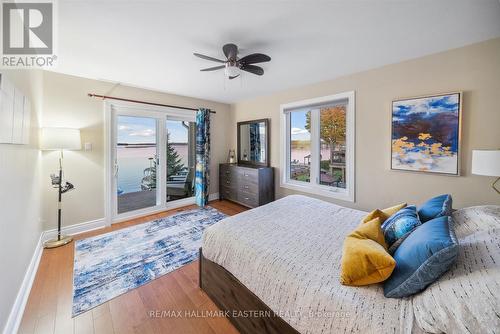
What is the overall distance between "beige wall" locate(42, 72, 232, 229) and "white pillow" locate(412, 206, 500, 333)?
13.2 feet

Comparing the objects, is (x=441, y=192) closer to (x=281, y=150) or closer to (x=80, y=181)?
(x=281, y=150)

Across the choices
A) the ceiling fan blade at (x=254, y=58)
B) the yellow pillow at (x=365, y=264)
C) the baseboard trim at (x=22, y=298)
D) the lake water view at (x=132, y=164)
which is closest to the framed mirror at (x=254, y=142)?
the lake water view at (x=132, y=164)

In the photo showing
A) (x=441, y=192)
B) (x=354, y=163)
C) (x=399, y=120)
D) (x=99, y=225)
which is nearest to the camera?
(x=441, y=192)

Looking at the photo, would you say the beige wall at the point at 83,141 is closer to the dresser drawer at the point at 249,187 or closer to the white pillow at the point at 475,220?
the dresser drawer at the point at 249,187

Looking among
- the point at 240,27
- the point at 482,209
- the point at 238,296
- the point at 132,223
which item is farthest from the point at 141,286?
the point at 482,209

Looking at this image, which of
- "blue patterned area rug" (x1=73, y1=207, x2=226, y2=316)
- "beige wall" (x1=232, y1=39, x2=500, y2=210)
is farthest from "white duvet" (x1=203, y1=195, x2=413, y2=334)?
"beige wall" (x1=232, y1=39, x2=500, y2=210)

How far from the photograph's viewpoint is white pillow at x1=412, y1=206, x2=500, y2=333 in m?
0.68

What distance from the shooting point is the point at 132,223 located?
11.0 feet

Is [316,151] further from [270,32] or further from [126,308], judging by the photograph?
[126,308]

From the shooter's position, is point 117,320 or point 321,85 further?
point 321,85

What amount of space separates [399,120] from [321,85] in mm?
1318

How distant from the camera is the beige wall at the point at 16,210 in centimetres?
134

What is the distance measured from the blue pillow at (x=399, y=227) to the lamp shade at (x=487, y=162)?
880 millimetres

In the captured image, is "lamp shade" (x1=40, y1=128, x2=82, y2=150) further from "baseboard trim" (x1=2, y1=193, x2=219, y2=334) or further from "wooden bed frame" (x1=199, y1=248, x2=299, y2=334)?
"wooden bed frame" (x1=199, y1=248, x2=299, y2=334)
